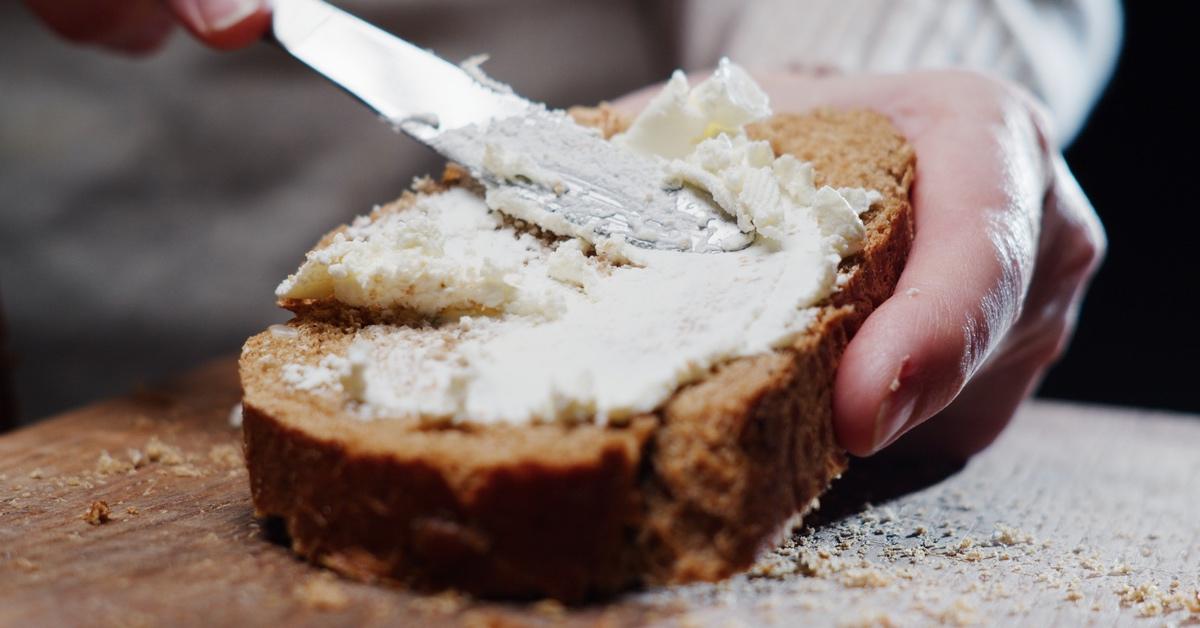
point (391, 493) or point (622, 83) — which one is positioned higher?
point (391, 493)

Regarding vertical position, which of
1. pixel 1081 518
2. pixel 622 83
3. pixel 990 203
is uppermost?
pixel 990 203

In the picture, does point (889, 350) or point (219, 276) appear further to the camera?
point (219, 276)

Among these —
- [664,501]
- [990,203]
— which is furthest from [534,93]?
[664,501]

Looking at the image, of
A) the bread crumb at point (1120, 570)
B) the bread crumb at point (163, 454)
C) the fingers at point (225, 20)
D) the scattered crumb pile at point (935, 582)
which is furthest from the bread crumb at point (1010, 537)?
the fingers at point (225, 20)

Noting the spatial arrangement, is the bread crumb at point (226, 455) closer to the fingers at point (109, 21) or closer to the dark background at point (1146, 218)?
the fingers at point (109, 21)

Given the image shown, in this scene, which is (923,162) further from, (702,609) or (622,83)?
(622,83)

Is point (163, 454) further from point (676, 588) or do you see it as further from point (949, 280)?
point (949, 280)

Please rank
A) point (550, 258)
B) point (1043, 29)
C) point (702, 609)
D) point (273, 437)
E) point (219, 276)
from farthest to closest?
point (219, 276), point (1043, 29), point (550, 258), point (273, 437), point (702, 609)
